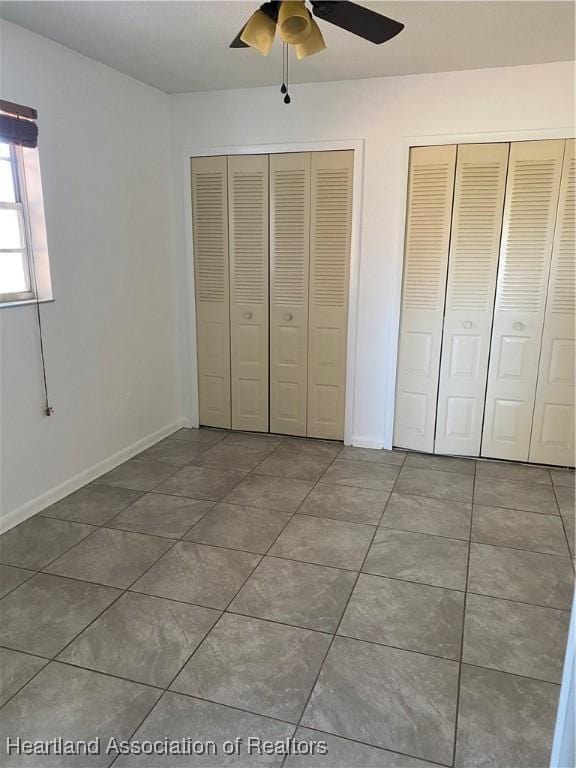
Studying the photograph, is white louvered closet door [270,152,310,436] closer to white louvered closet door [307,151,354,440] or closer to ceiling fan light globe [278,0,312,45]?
white louvered closet door [307,151,354,440]

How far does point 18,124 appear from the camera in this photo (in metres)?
2.68

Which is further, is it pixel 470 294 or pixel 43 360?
pixel 470 294

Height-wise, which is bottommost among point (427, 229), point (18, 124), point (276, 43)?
point (427, 229)

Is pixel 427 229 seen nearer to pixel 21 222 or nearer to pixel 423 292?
pixel 423 292

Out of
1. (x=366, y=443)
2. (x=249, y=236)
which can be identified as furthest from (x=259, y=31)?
(x=366, y=443)

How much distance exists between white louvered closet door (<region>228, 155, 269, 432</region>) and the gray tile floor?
89 cm

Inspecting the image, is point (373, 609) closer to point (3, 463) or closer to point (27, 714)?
point (27, 714)

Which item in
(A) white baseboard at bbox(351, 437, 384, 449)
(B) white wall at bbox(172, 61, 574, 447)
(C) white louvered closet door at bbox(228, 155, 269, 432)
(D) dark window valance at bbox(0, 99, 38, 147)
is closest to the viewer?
(D) dark window valance at bbox(0, 99, 38, 147)

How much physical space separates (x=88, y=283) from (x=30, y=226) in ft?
1.54

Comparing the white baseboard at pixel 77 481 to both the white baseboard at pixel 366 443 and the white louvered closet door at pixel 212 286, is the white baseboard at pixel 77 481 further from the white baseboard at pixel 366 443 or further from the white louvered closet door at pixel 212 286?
the white baseboard at pixel 366 443

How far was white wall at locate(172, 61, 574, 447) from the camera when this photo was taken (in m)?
3.24

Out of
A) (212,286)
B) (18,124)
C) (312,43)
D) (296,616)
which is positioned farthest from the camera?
(212,286)

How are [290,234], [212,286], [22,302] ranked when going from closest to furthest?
1. [22,302]
2. [290,234]
3. [212,286]

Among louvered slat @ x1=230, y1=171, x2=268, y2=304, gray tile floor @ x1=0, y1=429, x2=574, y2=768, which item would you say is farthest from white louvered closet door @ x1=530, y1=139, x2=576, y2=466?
louvered slat @ x1=230, y1=171, x2=268, y2=304
